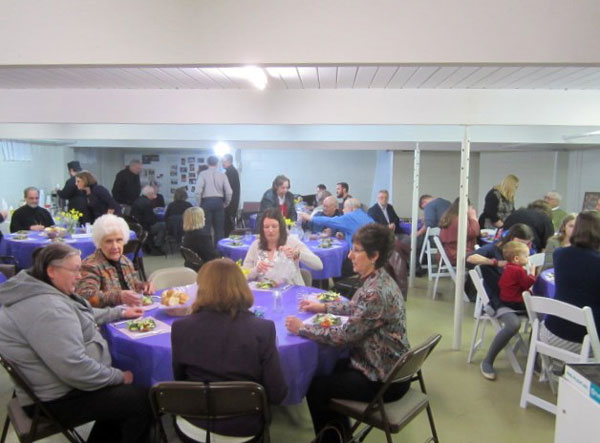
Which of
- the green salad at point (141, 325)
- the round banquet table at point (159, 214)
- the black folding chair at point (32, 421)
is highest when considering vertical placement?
the round banquet table at point (159, 214)

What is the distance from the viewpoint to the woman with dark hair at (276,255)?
3.41 m

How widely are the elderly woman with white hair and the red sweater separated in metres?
2.73

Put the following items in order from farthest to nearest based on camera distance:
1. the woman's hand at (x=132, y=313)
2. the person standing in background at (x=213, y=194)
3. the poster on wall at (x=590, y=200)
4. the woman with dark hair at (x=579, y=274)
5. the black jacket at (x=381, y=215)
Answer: the poster on wall at (x=590, y=200) → the black jacket at (x=381, y=215) → the person standing in background at (x=213, y=194) → the woman with dark hair at (x=579, y=274) → the woman's hand at (x=132, y=313)

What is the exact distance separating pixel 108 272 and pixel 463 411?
8.20ft

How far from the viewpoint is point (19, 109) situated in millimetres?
4449

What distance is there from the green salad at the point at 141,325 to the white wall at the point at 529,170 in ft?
29.9

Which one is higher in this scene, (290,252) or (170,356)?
(290,252)

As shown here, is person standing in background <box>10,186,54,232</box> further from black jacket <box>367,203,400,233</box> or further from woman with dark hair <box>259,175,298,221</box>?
black jacket <box>367,203,400,233</box>

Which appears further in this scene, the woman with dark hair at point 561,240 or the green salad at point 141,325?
the woman with dark hair at point 561,240

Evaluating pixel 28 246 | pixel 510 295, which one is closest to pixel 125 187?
pixel 28 246

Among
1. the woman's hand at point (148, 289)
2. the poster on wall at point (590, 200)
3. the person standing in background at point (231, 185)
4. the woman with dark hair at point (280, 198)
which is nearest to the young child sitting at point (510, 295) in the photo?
the woman's hand at point (148, 289)

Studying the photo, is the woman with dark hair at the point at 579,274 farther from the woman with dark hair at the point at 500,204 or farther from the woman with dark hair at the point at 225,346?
the woman with dark hair at the point at 500,204

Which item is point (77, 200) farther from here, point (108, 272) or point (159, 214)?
point (108, 272)

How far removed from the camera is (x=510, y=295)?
3.56 meters
